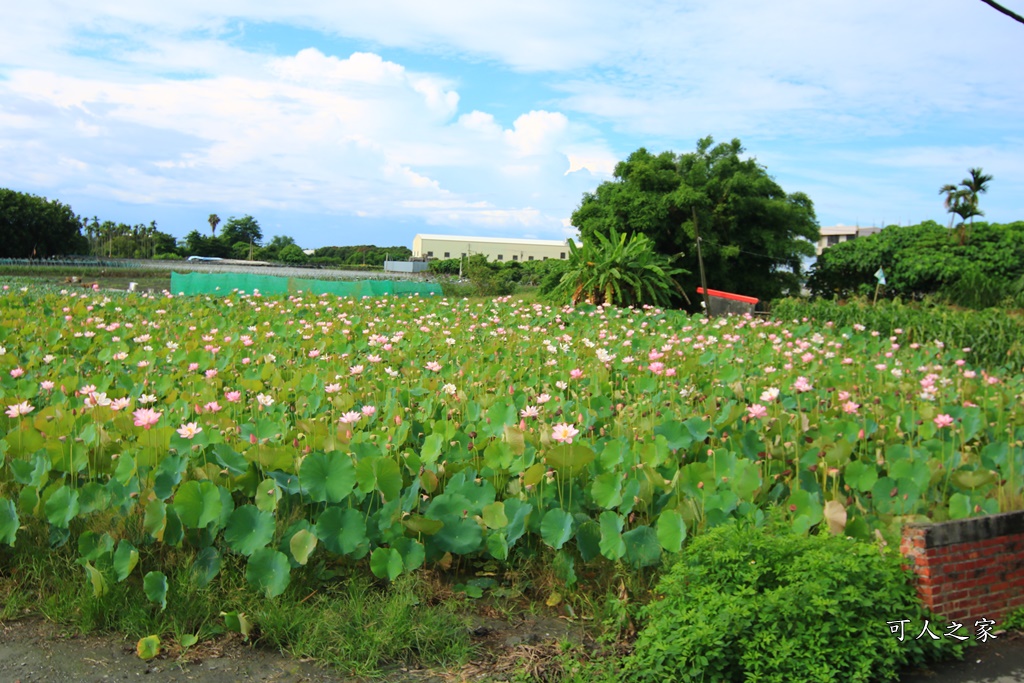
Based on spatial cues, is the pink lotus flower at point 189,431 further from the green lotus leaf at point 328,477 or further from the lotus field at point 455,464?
the green lotus leaf at point 328,477

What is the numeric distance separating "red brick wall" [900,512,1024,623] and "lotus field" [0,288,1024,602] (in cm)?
29

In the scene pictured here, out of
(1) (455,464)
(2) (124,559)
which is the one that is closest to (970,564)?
(1) (455,464)

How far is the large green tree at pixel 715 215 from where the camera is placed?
3046 cm

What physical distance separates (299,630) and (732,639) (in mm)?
1781

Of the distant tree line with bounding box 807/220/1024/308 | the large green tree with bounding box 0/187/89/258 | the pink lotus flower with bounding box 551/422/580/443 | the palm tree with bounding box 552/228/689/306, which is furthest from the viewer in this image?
the large green tree with bounding box 0/187/89/258

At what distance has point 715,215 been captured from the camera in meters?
33.6

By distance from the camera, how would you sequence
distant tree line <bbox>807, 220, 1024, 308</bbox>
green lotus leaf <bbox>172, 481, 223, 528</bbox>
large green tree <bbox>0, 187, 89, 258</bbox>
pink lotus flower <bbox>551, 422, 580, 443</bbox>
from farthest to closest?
large green tree <bbox>0, 187, 89, 258</bbox>
distant tree line <bbox>807, 220, 1024, 308</bbox>
pink lotus flower <bbox>551, 422, 580, 443</bbox>
green lotus leaf <bbox>172, 481, 223, 528</bbox>

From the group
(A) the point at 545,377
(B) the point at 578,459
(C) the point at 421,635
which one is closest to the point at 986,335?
(A) the point at 545,377

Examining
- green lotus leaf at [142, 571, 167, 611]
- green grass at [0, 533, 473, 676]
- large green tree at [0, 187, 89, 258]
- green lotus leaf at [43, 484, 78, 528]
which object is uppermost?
large green tree at [0, 187, 89, 258]

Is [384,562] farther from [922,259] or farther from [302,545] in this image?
[922,259]

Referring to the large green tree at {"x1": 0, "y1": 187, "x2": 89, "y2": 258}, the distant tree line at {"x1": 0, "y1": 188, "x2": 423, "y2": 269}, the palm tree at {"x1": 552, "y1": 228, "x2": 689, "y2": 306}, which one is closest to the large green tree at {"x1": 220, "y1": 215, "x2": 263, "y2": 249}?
the distant tree line at {"x1": 0, "y1": 188, "x2": 423, "y2": 269}

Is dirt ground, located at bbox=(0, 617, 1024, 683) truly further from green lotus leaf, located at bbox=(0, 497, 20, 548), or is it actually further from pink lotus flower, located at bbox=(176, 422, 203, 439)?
pink lotus flower, located at bbox=(176, 422, 203, 439)

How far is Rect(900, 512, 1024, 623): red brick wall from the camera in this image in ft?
11.8

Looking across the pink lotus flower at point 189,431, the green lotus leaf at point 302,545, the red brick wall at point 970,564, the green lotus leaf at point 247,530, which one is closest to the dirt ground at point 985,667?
the red brick wall at point 970,564
